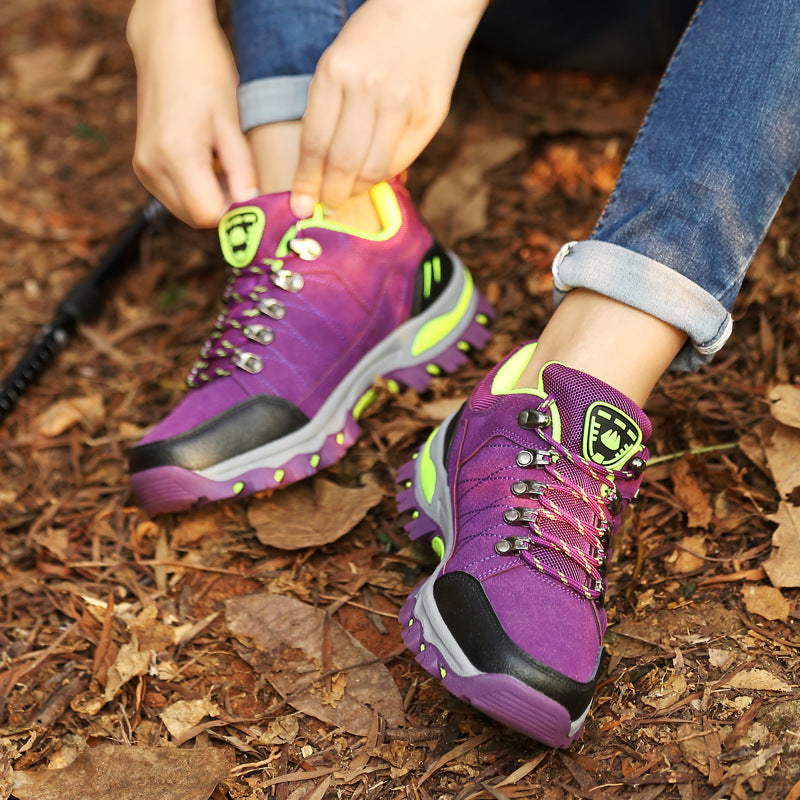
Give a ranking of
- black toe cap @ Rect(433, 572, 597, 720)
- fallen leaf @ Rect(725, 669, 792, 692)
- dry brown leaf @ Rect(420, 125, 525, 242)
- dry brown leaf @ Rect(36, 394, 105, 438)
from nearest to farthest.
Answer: black toe cap @ Rect(433, 572, 597, 720) < fallen leaf @ Rect(725, 669, 792, 692) < dry brown leaf @ Rect(36, 394, 105, 438) < dry brown leaf @ Rect(420, 125, 525, 242)

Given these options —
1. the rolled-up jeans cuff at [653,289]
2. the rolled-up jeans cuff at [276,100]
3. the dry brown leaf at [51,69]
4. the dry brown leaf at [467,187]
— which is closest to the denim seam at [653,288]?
the rolled-up jeans cuff at [653,289]

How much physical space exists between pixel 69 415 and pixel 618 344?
4.91 ft

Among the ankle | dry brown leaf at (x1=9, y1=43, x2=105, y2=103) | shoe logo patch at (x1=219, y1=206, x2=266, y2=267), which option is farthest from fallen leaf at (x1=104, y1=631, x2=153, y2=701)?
dry brown leaf at (x1=9, y1=43, x2=105, y2=103)

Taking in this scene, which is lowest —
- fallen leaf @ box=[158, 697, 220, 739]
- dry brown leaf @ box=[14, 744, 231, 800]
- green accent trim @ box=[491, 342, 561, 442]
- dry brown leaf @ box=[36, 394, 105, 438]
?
dry brown leaf @ box=[36, 394, 105, 438]

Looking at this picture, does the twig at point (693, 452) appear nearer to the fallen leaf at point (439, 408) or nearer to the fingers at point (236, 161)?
the fallen leaf at point (439, 408)

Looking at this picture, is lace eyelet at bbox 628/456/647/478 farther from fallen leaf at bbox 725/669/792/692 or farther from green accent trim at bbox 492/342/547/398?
fallen leaf at bbox 725/669/792/692

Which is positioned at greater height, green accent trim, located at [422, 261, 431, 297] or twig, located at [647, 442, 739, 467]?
green accent trim, located at [422, 261, 431, 297]

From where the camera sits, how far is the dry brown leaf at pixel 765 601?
161cm

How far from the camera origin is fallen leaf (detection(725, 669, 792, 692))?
1.48m

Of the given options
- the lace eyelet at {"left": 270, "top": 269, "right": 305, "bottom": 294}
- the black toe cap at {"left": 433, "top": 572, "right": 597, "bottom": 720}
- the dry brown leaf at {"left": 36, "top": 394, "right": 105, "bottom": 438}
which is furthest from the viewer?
the dry brown leaf at {"left": 36, "top": 394, "right": 105, "bottom": 438}

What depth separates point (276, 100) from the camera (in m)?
1.92

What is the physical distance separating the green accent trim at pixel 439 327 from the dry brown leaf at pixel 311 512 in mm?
374

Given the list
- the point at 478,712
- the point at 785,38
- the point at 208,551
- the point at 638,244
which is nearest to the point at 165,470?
the point at 208,551

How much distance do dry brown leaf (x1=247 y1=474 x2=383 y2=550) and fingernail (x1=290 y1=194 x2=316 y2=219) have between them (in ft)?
2.02
